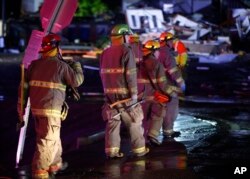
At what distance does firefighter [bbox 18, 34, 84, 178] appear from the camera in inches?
276

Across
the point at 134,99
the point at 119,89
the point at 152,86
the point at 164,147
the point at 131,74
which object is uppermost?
the point at 131,74

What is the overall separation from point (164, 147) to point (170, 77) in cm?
114

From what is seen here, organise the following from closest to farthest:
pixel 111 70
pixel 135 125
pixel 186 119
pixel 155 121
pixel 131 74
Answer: pixel 131 74 → pixel 111 70 → pixel 135 125 → pixel 155 121 → pixel 186 119

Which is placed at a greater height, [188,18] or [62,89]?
[62,89]

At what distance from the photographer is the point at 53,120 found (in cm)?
702

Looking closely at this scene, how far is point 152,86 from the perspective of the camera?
9.12m

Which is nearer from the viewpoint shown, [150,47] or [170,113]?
[150,47]

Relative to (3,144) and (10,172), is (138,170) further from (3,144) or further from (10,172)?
(3,144)

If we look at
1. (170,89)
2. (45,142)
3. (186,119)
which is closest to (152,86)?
(170,89)

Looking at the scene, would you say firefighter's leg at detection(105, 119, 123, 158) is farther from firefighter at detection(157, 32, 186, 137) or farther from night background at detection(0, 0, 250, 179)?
firefighter at detection(157, 32, 186, 137)

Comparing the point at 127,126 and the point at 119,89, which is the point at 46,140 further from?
the point at 127,126

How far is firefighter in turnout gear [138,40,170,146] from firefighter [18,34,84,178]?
80.0 inches

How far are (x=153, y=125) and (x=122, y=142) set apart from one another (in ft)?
2.38

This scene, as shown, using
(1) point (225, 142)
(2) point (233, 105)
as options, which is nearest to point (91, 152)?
(1) point (225, 142)
